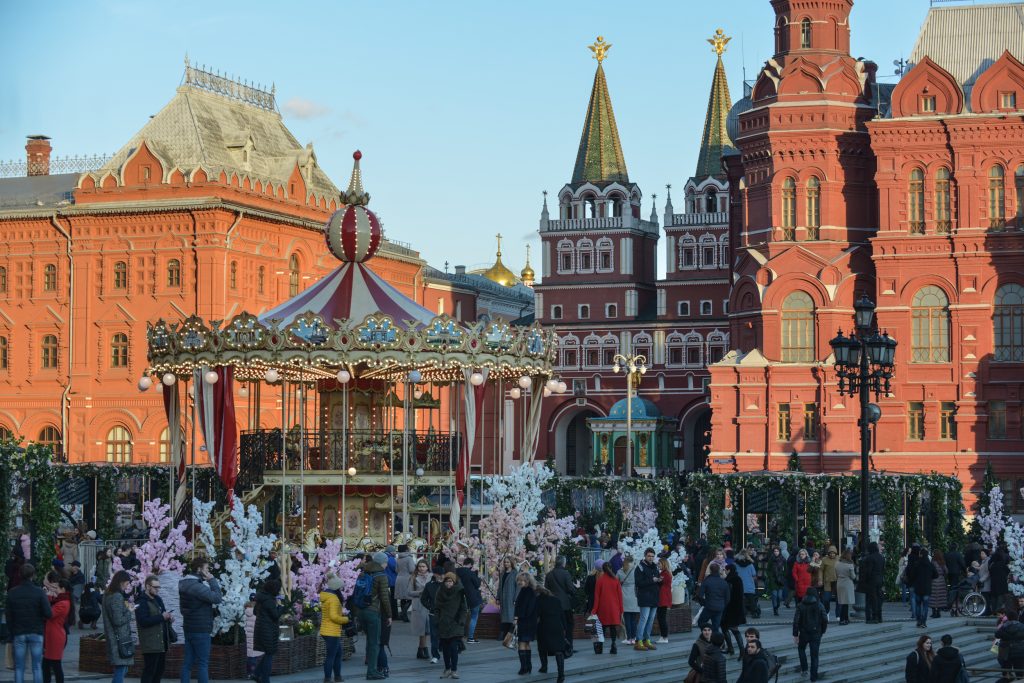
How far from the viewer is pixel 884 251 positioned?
201 ft

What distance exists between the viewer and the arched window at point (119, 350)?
6594cm

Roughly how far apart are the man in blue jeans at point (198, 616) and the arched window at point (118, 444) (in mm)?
44802

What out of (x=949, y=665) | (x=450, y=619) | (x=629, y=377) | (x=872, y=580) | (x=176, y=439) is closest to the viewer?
(x=949, y=665)

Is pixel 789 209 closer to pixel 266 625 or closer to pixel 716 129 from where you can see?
pixel 716 129

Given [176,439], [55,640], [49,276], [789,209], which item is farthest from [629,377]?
[55,640]

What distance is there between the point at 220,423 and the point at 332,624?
31.7ft

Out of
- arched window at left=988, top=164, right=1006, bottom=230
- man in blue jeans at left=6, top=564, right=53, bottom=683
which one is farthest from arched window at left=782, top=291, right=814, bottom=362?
man in blue jeans at left=6, top=564, right=53, bottom=683

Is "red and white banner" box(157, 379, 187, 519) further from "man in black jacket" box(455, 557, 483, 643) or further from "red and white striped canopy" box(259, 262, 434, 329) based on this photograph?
"man in black jacket" box(455, 557, 483, 643)

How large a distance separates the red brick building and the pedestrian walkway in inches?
1165

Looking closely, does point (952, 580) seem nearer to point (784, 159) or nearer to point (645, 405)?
point (784, 159)

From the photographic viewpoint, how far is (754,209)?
210 feet

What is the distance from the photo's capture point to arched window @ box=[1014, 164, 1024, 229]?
60188mm

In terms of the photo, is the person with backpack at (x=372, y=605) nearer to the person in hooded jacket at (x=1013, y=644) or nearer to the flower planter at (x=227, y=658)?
the flower planter at (x=227, y=658)

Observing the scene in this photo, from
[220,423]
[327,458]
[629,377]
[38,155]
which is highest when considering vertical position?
[38,155]
